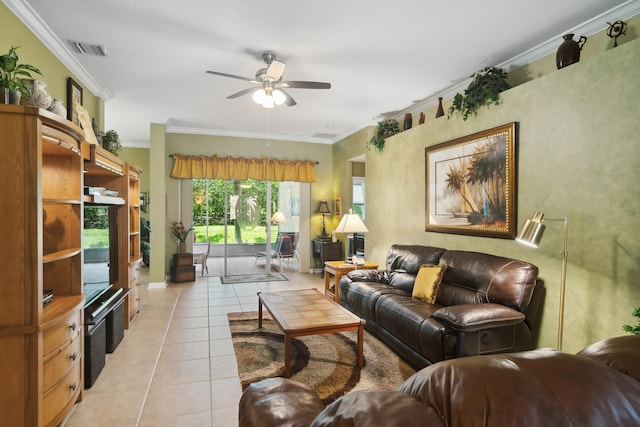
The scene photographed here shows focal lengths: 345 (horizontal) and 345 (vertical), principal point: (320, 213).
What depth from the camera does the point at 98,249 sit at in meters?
3.30

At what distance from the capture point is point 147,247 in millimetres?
7723

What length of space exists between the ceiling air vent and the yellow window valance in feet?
10.5

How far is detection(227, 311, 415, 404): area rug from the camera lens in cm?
268

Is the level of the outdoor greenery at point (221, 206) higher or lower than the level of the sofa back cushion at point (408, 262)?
higher

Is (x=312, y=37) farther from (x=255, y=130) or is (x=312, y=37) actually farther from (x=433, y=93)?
(x=255, y=130)

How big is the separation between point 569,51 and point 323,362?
3332 mm

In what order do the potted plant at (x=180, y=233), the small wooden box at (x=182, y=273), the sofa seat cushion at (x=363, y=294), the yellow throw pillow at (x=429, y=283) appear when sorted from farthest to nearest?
the potted plant at (x=180, y=233) → the small wooden box at (x=182, y=273) → the sofa seat cushion at (x=363, y=294) → the yellow throw pillow at (x=429, y=283)

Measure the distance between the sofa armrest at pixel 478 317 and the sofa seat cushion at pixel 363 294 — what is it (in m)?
0.98

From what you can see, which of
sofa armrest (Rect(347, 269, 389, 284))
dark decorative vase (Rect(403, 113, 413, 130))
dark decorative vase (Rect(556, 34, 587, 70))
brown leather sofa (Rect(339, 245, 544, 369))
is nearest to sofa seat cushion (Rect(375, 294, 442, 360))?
brown leather sofa (Rect(339, 245, 544, 369))

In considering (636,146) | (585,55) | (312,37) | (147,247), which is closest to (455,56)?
(585,55)

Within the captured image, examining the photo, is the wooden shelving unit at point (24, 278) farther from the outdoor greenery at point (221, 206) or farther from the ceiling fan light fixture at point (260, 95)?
the outdoor greenery at point (221, 206)

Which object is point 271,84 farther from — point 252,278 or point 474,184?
point 252,278

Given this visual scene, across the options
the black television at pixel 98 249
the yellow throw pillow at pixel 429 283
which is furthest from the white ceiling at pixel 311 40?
the yellow throw pillow at pixel 429 283

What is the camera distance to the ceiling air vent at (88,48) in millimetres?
3270
